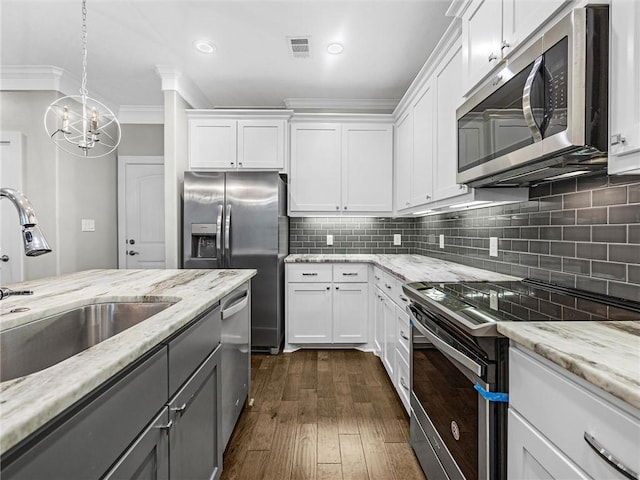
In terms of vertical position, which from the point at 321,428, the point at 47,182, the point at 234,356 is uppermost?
the point at 47,182

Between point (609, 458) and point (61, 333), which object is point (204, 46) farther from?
point (609, 458)

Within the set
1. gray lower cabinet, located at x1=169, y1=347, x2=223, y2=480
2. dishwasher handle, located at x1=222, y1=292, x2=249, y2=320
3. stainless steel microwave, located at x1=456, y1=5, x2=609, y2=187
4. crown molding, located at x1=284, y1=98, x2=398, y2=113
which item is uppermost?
crown molding, located at x1=284, y1=98, x2=398, y2=113

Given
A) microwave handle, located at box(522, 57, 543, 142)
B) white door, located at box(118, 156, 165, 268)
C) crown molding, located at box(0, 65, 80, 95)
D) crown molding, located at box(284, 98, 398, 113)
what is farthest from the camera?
white door, located at box(118, 156, 165, 268)

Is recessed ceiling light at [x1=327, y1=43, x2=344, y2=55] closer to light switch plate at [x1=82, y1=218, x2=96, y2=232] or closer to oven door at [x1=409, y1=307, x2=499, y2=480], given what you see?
oven door at [x1=409, y1=307, x2=499, y2=480]

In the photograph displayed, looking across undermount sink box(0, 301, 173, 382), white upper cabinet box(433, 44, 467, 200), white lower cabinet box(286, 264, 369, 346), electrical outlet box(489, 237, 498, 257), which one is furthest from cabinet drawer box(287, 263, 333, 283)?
undermount sink box(0, 301, 173, 382)

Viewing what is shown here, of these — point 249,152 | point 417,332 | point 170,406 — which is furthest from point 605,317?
point 249,152

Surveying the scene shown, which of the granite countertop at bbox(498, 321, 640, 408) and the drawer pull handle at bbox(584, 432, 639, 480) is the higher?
the granite countertop at bbox(498, 321, 640, 408)

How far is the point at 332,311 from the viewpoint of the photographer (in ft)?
11.0

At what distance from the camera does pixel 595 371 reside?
64 centimetres

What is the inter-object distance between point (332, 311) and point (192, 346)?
2.27 m

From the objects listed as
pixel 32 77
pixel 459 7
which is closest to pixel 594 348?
pixel 459 7

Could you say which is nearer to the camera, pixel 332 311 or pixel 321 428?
pixel 321 428

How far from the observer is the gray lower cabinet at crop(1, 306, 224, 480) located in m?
0.55

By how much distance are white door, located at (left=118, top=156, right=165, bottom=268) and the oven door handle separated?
390cm
